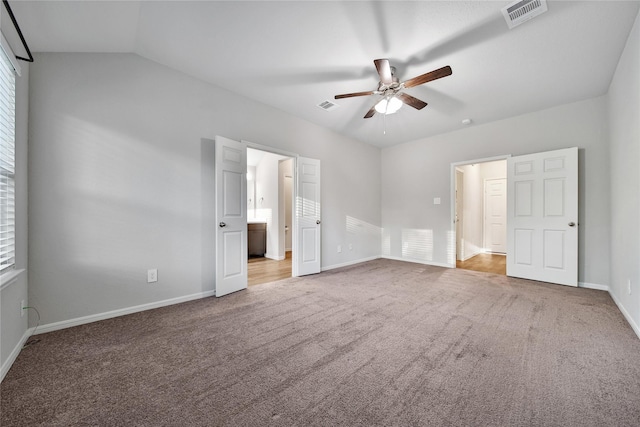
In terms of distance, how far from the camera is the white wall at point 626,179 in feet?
7.05

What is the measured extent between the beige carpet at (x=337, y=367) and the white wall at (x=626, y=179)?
0.34 meters

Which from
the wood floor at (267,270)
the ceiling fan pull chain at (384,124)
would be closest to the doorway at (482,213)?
the ceiling fan pull chain at (384,124)

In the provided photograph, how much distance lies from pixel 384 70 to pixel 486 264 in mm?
4654

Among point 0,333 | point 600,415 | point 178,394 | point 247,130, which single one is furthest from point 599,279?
point 0,333

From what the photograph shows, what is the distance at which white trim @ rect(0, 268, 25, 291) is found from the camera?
166cm

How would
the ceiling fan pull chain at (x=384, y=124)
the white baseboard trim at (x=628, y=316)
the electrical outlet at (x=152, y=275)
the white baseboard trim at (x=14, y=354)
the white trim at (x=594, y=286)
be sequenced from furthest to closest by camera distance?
the ceiling fan pull chain at (x=384, y=124) → the white trim at (x=594, y=286) → the electrical outlet at (x=152, y=275) → the white baseboard trim at (x=628, y=316) → the white baseboard trim at (x=14, y=354)

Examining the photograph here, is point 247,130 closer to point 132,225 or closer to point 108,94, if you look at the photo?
point 108,94

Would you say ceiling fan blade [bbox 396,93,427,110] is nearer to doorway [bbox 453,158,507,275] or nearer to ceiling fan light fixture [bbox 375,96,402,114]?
ceiling fan light fixture [bbox 375,96,402,114]

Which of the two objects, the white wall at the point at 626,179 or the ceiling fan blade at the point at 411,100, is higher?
the ceiling fan blade at the point at 411,100

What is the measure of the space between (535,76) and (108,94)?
15.6ft

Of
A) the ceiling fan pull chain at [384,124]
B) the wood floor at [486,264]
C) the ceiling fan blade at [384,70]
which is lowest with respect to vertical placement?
the wood floor at [486,264]

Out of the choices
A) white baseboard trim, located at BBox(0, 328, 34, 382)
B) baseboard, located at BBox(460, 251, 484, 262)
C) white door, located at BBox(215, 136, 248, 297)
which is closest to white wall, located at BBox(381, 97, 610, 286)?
baseboard, located at BBox(460, 251, 484, 262)

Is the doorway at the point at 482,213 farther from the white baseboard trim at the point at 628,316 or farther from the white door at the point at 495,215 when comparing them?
the white baseboard trim at the point at 628,316

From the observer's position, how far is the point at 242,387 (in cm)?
151
